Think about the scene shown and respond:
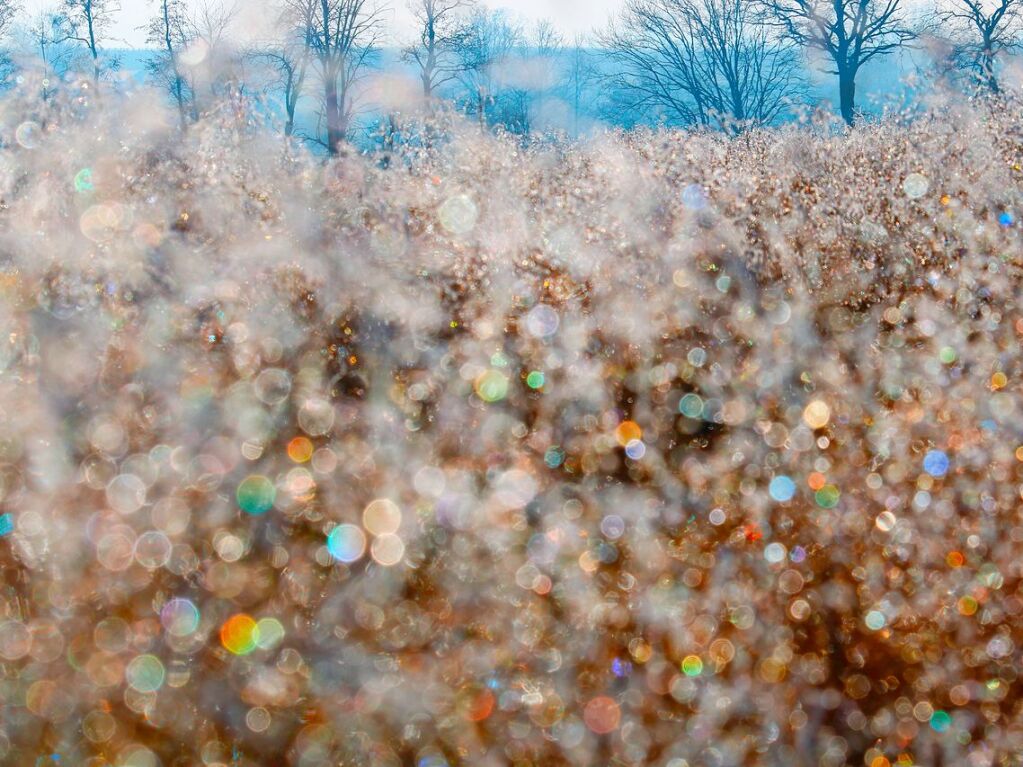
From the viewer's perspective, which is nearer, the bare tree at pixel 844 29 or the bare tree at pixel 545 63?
the bare tree at pixel 844 29

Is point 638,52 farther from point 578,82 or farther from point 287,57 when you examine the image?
point 578,82

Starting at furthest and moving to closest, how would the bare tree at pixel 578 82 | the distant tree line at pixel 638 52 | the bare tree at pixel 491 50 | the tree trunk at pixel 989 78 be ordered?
the bare tree at pixel 578 82, the bare tree at pixel 491 50, the distant tree line at pixel 638 52, the tree trunk at pixel 989 78

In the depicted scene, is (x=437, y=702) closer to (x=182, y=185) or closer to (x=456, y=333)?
(x=456, y=333)

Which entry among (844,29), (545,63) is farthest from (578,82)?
(844,29)

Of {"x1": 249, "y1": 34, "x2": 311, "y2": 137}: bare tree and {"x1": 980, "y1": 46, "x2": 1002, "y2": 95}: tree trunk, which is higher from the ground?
{"x1": 980, "y1": 46, "x2": 1002, "y2": 95}: tree trunk

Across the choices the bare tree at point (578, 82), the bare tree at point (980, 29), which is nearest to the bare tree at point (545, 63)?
the bare tree at point (578, 82)

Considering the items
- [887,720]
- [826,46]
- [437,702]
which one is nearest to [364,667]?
[437,702]

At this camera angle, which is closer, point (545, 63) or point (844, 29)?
point (844, 29)

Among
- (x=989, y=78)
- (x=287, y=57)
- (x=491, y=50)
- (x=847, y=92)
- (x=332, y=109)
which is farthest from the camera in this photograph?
(x=491, y=50)

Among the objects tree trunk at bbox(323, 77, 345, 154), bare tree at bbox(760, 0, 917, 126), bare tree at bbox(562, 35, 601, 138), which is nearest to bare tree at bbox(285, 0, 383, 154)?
→ tree trunk at bbox(323, 77, 345, 154)

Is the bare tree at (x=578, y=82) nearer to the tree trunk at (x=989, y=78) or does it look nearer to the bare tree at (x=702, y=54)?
the bare tree at (x=702, y=54)

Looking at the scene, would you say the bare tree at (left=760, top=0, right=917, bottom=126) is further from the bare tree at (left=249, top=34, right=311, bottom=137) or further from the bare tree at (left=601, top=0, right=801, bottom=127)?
the bare tree at (left=249, top=34, right=311, bottom=137)

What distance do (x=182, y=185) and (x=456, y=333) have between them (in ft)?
7.19

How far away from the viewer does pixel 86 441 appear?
3.18m
